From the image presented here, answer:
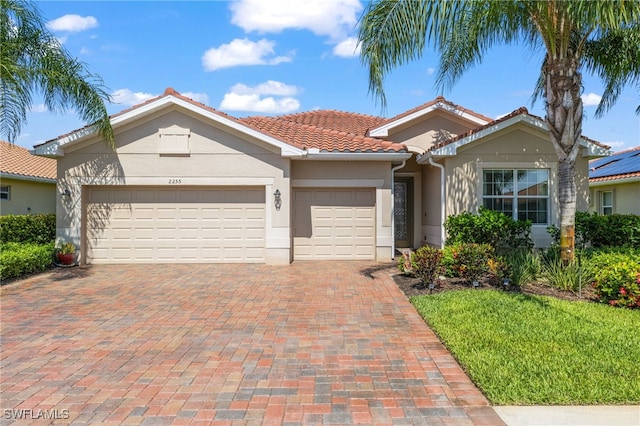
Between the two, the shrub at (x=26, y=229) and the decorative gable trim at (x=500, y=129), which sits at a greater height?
the decorative gable trim at (x=500, y=129)

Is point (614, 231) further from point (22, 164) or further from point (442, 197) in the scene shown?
point (22, 164)

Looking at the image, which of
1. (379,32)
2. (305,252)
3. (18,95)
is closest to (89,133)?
(18,95)

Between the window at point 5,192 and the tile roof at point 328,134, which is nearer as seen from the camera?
the tile roof at point 328,134

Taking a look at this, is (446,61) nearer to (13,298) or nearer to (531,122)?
(531,122)

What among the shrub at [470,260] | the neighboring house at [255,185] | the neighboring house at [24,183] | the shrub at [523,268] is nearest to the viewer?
the shrub at [523,268]

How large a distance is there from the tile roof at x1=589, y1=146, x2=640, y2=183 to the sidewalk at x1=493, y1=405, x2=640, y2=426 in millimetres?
15807

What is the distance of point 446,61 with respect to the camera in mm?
11141

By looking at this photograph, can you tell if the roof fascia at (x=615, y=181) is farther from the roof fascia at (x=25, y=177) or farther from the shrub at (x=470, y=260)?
the roof fascia at (x=25, y=177)

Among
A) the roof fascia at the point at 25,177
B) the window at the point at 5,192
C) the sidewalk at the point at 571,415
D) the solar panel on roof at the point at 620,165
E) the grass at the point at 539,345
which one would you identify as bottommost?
the sidewalk at the point at 571,415

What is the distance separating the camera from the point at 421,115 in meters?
15.1

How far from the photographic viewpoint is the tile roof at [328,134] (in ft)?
41.4

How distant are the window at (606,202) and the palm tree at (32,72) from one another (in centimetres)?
2132

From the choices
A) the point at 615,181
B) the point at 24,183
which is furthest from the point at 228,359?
the point at 615,181

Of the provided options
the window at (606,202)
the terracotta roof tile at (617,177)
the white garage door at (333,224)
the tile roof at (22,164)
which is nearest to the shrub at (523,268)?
the white garage door at (333,224)
